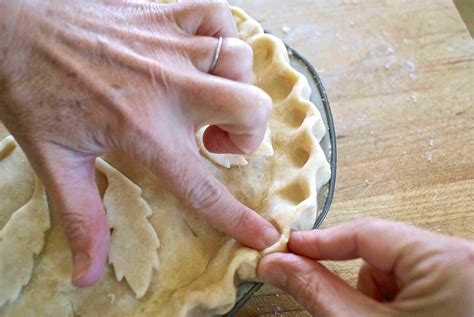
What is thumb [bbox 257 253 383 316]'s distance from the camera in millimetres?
1055

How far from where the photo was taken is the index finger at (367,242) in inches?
42.2

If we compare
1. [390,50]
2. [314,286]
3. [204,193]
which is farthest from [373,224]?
[390,50]

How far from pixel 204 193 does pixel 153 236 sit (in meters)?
0.19

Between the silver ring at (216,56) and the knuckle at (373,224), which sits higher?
the silver ring at (216,56)

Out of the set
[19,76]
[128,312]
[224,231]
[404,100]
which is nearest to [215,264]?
[224,231]

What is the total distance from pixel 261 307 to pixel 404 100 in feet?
2.72

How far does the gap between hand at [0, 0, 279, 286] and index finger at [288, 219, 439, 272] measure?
196 mm

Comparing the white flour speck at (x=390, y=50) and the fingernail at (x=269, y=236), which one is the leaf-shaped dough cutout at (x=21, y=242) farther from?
the white flour speck at (x=390, y=50)

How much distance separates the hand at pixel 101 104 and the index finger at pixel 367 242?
20 cm

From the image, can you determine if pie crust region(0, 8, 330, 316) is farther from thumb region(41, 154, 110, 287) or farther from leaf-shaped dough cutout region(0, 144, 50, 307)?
thumb region(41, 154, 110, 287)

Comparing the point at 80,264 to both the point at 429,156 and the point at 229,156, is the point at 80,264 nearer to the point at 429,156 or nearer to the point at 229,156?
the point at 229,156

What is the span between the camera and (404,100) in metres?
1.79

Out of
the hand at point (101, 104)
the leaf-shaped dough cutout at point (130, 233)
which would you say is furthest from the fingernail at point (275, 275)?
the leaf-shaped dough cutout at point (130, 233)

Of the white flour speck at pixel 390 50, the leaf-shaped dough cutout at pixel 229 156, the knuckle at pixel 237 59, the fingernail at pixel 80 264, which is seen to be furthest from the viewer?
the white flour speck at pixel 390 50
